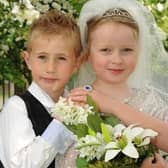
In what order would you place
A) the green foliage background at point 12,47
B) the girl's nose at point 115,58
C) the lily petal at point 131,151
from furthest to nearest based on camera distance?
the green foliage background at point 12,47
the girl's nose at point 115,58
the lily petal at point 131,151

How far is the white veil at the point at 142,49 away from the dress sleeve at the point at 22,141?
0.51 metres

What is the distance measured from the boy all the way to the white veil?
0.46 ft

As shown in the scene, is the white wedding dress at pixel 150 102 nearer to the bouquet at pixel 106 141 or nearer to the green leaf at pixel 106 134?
the bouquet at pixel 106 141

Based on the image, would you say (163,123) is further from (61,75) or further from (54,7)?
(54,7)

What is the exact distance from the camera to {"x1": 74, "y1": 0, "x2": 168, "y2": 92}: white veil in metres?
3.57

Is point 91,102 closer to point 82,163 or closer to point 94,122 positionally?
point 94,122

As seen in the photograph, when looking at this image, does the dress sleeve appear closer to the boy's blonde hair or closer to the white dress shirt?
the white dress shirt


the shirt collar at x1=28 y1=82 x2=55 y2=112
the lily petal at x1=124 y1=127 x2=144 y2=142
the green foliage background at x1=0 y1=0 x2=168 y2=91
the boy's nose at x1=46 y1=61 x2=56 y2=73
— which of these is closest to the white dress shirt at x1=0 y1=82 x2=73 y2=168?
the shirt collar at x1=28 y1=82 x2=55 y2=112

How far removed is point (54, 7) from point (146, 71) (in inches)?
84.9

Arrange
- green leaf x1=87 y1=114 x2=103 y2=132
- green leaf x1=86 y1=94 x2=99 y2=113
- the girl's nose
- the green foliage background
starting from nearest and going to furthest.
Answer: green leaf x1=87 y1=114 x2=103 y2=132, green leaf x1=86 y1=94 x2=99 y2=113, the girl's nose, the green foliage background

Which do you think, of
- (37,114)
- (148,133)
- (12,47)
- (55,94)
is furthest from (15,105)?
(12,47)

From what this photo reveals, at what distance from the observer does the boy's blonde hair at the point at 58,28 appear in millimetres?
3473

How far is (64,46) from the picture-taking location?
3.45m

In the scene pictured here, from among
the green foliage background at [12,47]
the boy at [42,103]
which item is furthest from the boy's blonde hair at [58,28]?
the green foliage background at [12,47]
